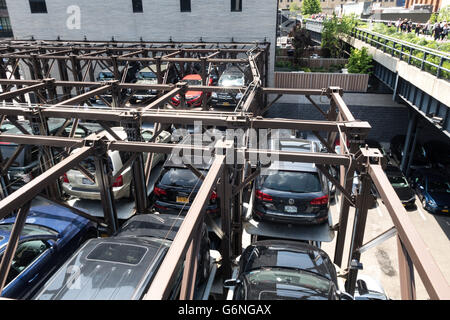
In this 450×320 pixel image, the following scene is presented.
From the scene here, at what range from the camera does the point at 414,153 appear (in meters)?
19.9

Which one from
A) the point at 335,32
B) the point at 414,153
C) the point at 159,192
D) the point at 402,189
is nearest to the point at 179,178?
the point at 159,192

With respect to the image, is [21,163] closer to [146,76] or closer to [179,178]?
[179,178]

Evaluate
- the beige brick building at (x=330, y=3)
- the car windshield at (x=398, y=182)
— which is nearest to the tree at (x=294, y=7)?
the beige brick building at (x=330, y=3)

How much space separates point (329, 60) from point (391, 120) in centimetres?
863

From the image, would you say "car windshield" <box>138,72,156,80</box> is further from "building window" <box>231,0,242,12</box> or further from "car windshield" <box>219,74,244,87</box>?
"building window" <box>231,0,242,12</box>

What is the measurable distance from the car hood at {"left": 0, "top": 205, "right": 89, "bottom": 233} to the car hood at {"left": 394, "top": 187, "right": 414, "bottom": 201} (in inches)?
518

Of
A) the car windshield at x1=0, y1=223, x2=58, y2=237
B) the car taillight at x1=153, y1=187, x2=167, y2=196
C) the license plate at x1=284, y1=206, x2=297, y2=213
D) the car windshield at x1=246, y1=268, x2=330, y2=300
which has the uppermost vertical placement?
the car windshield at x1=0, y1=223, x2=58, y2=237

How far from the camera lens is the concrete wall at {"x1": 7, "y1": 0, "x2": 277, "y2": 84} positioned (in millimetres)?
25062

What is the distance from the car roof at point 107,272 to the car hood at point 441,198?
13.5 metres

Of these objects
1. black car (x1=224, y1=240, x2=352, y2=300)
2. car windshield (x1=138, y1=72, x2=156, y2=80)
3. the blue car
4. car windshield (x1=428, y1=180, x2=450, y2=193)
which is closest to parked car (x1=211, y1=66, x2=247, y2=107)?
car windshield (x1=138, y1=72, x2=156, y2=80)

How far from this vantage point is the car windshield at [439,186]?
15.4 metres

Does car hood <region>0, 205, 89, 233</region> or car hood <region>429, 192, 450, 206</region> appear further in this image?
car hood <region>429, 192, 450, 206</region>

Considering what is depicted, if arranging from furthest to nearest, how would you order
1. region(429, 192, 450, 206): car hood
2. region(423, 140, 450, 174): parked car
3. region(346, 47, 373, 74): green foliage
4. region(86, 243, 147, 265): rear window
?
region(346, 47, 373, 74): green foliage < region(423, 140, 450, 174): parked car < region(429, 192, 450, 206): car hood < region(86, 243, 147, 265): rear window
